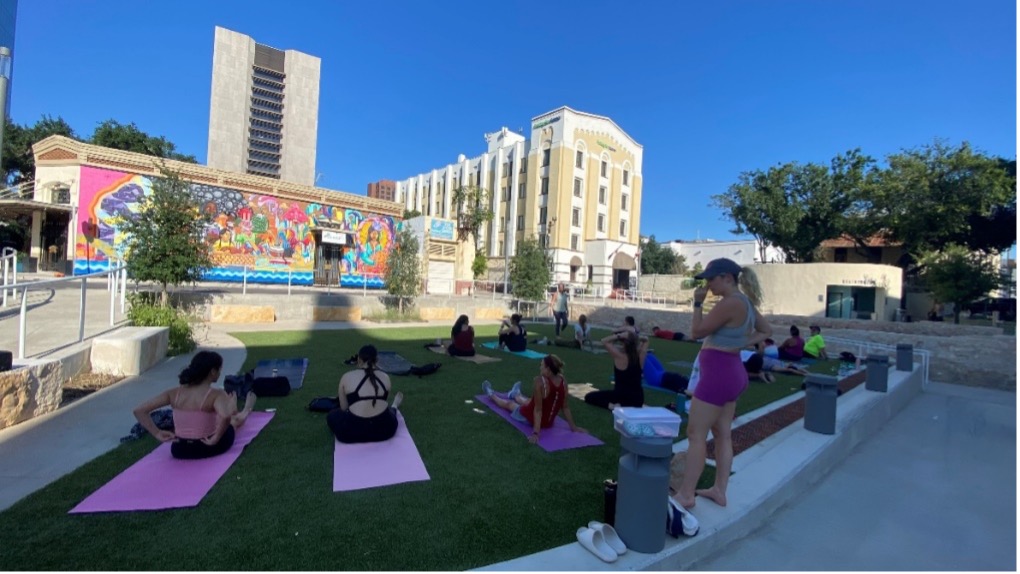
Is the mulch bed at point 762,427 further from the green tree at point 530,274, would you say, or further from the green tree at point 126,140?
the green tree at point 126,140

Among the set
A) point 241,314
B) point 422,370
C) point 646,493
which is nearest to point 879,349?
point 422,370

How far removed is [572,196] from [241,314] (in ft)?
127

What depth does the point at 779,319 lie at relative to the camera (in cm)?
2225

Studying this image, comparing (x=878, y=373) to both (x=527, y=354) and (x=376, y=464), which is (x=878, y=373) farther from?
(x=376, y=464)

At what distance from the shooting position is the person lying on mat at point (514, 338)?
454 inches

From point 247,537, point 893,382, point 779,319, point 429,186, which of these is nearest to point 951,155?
point 779,319

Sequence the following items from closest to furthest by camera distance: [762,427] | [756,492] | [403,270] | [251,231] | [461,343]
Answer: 1. [756,492]
2. [762,427]
3. [461,343]
4. [403,270]
5. [251,231]

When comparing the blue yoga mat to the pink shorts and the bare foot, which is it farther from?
the pink shorts

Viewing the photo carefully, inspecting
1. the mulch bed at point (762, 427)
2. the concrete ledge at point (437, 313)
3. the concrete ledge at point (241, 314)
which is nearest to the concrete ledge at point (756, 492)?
the mulch bed at point (762, 427)

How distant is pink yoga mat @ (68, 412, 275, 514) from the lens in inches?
129

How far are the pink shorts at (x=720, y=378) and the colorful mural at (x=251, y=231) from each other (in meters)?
17.8

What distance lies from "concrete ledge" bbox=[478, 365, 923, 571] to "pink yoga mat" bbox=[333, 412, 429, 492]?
1.47 meters

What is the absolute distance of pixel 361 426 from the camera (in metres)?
4.62

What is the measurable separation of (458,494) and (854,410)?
5921mm
